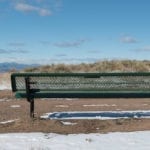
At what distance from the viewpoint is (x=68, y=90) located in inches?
482

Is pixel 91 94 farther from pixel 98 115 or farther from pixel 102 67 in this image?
pixel 102 67

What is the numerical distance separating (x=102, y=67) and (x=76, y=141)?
23.7 m

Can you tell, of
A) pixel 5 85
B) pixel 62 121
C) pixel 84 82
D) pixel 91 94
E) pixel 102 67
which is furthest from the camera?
pixel 102 67

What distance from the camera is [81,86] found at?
12.4 meters

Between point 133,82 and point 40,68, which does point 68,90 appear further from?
point 40,68

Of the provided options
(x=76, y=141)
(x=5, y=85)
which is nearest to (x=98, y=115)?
(x=76, y=141)

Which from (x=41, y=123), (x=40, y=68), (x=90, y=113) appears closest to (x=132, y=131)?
(x=41, y=123)

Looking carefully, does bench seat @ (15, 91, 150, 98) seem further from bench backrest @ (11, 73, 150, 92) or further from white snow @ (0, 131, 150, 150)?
white snow @ (0, 131, 150, 150)

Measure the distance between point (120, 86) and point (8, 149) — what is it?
4.38 meters

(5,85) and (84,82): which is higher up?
(84,82)

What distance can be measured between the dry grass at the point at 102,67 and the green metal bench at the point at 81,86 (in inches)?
729

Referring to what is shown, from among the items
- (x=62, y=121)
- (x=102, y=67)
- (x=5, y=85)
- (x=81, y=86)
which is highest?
(x=102, y=67)

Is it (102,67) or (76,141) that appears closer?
(76,141)

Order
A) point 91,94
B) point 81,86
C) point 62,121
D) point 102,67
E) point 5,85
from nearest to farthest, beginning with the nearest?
1. point 62,121
2. point 91,94
3. point 81,86
4. point 5,85
5. point 102,67
